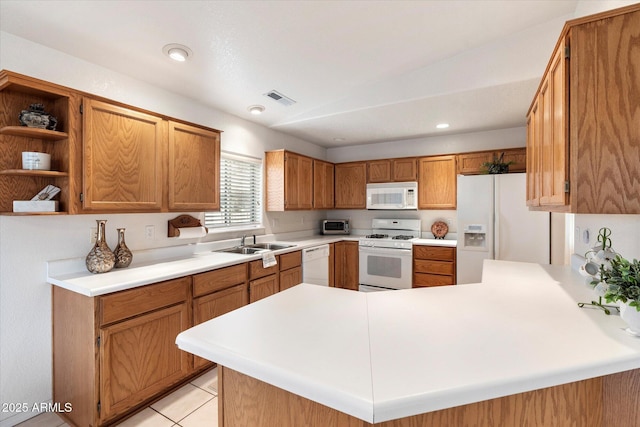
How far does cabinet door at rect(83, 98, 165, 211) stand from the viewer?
1.92 meters

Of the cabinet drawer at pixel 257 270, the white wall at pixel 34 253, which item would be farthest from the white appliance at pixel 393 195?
the white wall at pixel 34 253

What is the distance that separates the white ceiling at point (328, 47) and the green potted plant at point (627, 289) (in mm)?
1864

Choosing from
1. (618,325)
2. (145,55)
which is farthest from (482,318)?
(145,55)

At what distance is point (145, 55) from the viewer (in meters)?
2.14

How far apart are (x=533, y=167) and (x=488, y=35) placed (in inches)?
47.3

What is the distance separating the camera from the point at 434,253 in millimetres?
3850

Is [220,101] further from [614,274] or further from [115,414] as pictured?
[614,274]

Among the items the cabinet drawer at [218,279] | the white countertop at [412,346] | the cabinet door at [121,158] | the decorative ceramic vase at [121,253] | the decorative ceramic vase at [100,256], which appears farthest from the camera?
the cabinet drawer at [218,279]

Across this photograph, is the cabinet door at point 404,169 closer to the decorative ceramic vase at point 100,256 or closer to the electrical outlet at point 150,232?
the electrical outlet at point 150,232

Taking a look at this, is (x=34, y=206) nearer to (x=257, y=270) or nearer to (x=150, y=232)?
(x=150, y=232)

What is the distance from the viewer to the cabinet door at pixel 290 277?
10.7ft

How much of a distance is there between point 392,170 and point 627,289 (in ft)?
12.3

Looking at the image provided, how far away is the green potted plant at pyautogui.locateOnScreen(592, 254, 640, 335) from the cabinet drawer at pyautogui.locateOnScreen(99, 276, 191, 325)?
93.3 inches

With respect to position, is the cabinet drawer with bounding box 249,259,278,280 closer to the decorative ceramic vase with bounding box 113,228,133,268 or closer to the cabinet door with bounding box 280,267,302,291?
the cabinet door with bounding box 280,267,302,291
